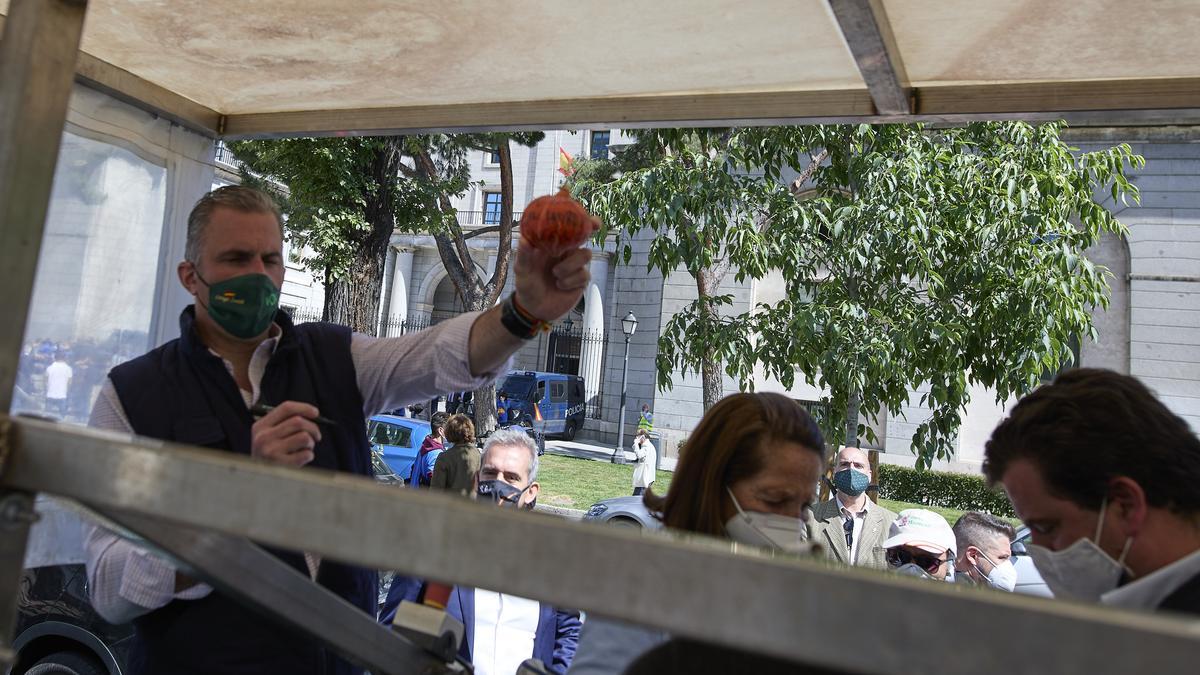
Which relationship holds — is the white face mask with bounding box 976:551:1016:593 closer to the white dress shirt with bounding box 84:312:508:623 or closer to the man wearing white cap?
the man wearing white cap

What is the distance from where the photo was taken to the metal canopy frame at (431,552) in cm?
57

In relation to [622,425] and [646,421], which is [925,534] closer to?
[646,421]

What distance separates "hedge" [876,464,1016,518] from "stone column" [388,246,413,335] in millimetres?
20045

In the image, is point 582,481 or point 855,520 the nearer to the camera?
point 855,520

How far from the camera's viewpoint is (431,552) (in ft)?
2.34

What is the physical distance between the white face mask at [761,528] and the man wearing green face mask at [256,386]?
0.56 metres

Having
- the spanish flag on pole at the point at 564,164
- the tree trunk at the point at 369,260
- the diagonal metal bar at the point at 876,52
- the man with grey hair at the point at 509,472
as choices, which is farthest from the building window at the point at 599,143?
the diagonal metal bar at the point at 876,52

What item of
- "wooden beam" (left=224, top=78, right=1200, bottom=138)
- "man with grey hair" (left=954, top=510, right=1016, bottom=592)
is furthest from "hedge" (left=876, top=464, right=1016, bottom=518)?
"wooden beam" (left=224, top=78, right=1200, bottom=138)

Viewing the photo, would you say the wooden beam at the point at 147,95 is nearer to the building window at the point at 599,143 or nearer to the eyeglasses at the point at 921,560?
the eyeglasses at the point at 921,560

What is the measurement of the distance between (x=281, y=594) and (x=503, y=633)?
2449 mm

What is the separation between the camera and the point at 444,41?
262cm

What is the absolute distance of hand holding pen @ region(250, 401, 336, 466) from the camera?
1.60 metres

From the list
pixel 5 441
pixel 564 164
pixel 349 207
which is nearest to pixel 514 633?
pixel 5 441

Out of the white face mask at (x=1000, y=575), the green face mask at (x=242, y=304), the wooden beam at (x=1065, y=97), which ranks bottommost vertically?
the white face mask at (x=1000, y=575)
